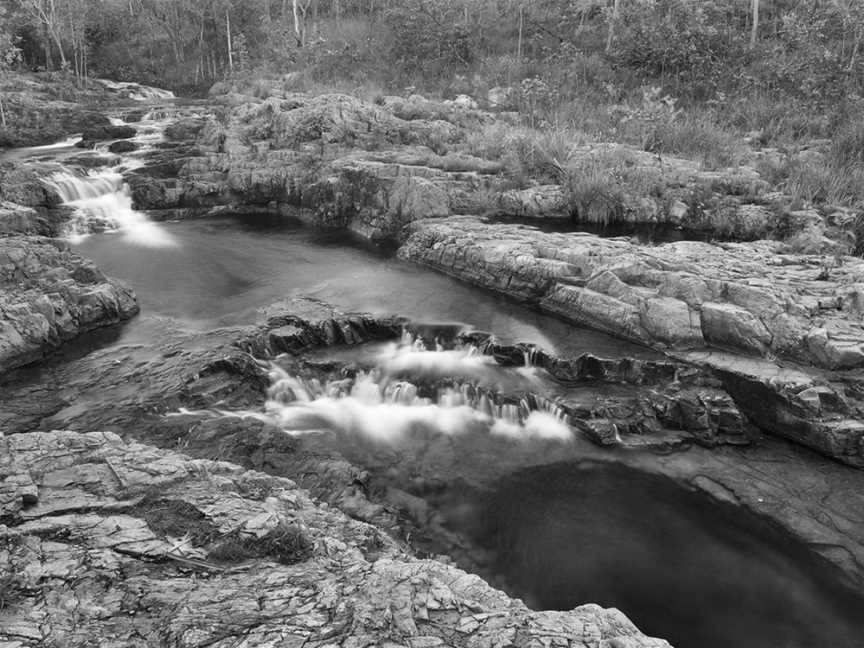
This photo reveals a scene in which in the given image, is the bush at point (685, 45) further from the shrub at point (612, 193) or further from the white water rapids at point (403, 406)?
the white water rapids at point (403, 406)

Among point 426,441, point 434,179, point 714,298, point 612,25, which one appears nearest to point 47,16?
point 612,25

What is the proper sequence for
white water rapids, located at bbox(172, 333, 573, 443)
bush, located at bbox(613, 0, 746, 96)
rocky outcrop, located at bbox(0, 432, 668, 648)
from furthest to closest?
bush, located at bbox(613, 0, 746, 96)
white water rapids, located at bbox(172, 333, 573, 443)
rocky outcrop, located at bbox(0, 432, 668, 648)

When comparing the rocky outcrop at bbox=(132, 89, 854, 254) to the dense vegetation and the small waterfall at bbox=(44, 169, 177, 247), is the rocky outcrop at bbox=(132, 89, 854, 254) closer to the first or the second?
the small waterfall at bbox=(44, 169, 177, 247)

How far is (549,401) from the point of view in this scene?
9.38m

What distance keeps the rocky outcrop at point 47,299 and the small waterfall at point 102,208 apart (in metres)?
4.67

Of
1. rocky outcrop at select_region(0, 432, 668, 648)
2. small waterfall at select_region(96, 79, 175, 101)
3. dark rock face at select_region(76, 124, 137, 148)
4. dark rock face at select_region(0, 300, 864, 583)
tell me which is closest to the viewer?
rocky outcrop at select_region(0, 432, 668, 648)

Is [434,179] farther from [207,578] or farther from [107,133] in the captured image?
[107,133]

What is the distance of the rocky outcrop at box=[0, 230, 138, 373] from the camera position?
10000 millimetres

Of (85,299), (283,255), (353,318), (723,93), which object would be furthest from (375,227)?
(723,93)

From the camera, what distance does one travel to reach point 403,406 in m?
9.63

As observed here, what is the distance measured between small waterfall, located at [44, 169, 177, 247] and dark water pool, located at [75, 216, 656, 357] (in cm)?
47

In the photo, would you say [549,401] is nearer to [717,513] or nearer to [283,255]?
[717,513]

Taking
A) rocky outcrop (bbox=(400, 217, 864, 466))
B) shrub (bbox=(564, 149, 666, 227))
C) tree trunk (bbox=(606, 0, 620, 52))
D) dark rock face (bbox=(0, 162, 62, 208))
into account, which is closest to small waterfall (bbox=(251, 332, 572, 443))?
rocky outcrop (bbox=(400, 217, 864, 466))

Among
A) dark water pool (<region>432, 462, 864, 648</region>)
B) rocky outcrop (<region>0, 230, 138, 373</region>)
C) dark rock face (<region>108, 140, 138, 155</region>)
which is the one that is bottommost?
dark water pool (<region>432, 462, 864, 648</region>)
